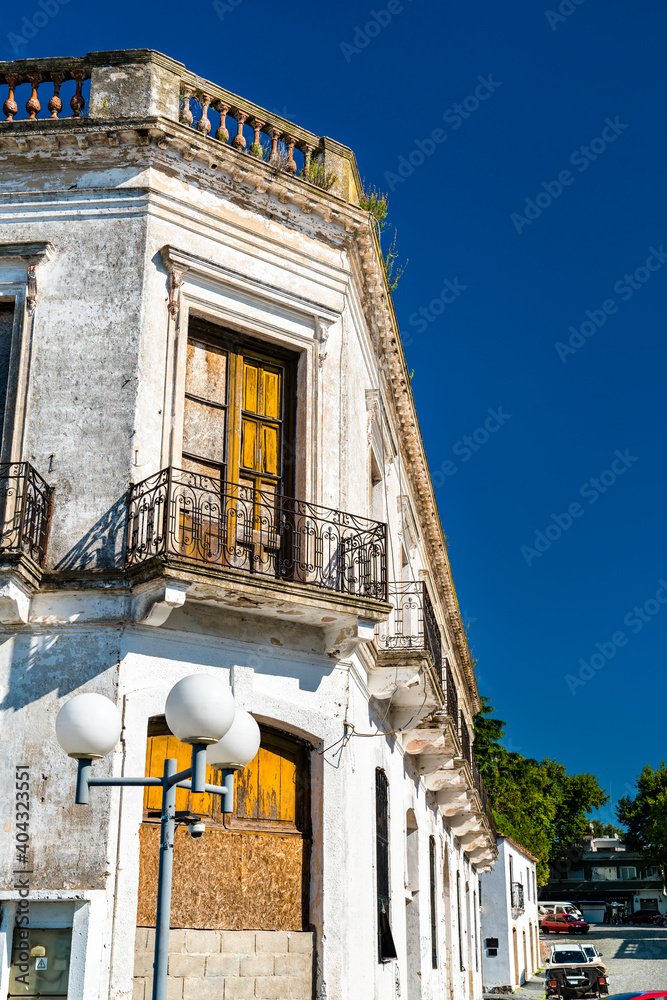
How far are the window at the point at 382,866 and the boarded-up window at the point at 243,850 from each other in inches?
69.5

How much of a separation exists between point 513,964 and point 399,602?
75.7 ft

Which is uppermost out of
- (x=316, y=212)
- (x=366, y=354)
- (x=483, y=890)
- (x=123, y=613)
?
(x=316, y=212)

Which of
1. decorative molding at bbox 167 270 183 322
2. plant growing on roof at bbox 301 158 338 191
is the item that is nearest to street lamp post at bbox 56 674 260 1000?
decorative molding at bbox 167 270 183 322

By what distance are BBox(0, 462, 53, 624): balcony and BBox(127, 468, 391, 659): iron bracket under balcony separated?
0.83 m

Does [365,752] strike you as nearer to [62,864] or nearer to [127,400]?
A: [62,864]

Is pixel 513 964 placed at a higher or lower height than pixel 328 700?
lower

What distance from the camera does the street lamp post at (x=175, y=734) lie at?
556cm

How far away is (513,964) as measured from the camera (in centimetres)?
3331

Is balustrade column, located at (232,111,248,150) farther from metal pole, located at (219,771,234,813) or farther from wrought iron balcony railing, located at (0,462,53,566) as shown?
metal pole, located at (219,771,234,813)

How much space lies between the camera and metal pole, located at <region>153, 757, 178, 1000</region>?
5418 millimetres

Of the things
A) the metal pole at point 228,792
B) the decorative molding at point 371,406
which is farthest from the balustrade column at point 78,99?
the metal pole at point 228,792

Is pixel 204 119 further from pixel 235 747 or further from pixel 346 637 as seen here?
pixel 235 747

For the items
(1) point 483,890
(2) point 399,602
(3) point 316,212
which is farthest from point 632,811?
(3) point 316,212

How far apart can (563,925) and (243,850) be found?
51918 mm
